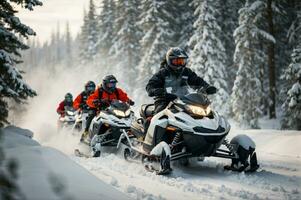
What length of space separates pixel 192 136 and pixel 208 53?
73.2 ft

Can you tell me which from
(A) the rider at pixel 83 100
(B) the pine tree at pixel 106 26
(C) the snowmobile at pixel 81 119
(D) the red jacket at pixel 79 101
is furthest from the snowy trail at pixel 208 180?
(B) the pine tree at pixel 106 26

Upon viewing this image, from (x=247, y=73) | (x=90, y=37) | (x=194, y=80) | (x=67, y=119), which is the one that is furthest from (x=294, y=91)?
(x=90, y=37)

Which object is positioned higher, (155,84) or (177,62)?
(177,62)

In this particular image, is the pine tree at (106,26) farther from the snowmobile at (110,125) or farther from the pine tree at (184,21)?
the snowmobile at (110,125)

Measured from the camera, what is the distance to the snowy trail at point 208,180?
5570 mm

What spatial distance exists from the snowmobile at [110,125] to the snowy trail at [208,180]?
3.11 ft

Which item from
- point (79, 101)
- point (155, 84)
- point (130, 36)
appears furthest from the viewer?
point (130, 36)

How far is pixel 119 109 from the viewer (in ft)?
35.3

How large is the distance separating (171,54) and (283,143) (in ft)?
15.5

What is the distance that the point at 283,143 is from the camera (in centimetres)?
1090

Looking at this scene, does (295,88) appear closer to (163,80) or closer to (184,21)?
(163,80)

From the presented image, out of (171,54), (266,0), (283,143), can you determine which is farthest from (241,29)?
(171,54)

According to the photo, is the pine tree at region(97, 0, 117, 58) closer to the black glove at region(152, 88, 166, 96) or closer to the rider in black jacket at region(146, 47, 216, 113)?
the rider in black jacket at region(146, 47, 216, 113)

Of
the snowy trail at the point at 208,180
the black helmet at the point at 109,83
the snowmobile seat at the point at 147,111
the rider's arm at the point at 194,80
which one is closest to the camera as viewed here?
the snowy trail at the point at 208,180
